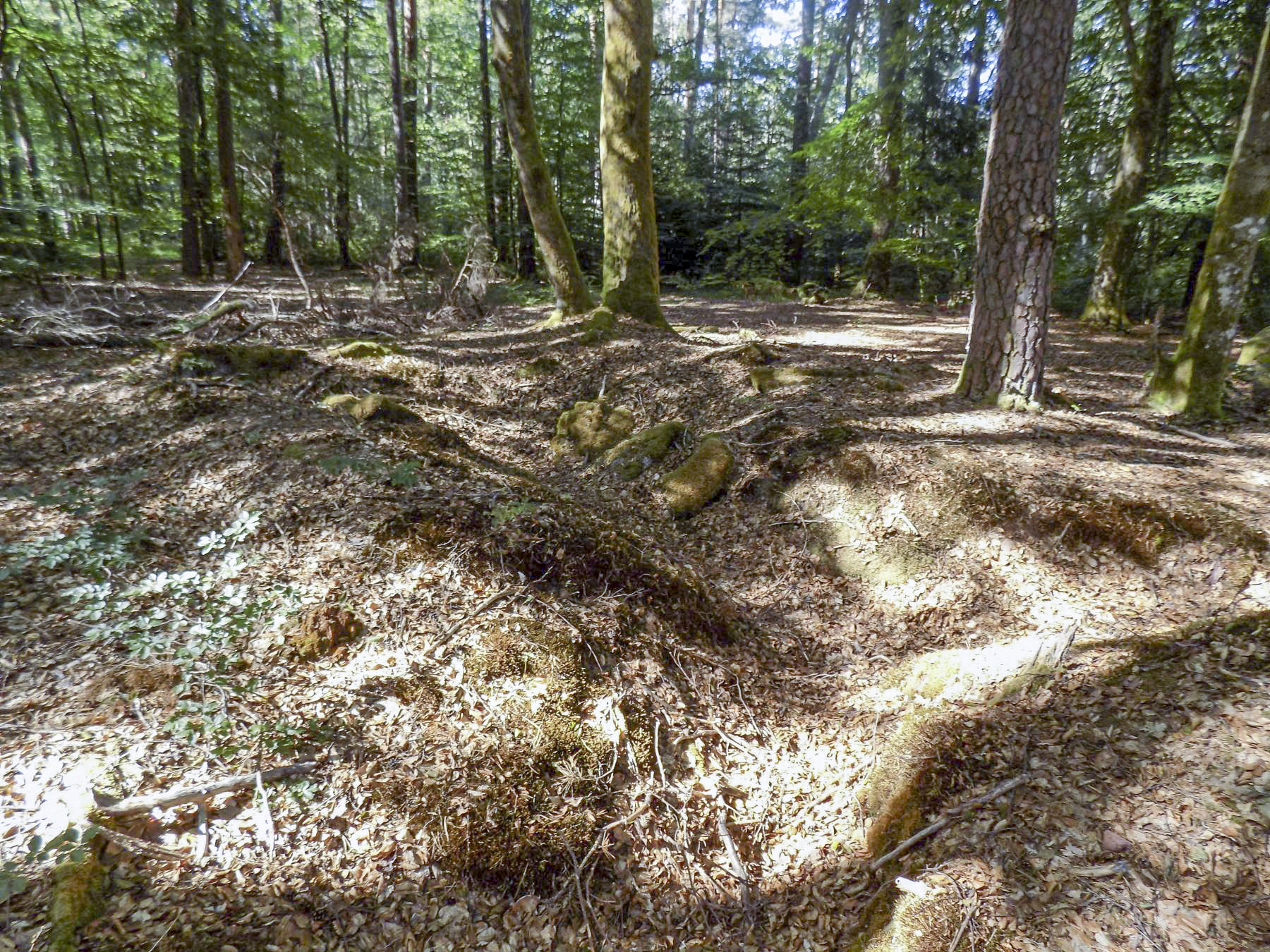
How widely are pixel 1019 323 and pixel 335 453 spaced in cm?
551

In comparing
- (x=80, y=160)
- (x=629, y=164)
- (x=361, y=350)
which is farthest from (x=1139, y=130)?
(x=80, y=160)

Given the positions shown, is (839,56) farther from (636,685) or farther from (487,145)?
(636,685)

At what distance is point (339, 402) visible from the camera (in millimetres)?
5910

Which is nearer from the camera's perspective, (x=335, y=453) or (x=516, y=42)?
(x=335, y=453)

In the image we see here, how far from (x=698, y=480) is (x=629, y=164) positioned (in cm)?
550

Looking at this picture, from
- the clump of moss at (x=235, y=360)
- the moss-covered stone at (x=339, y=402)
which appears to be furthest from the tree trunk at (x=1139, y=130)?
the clump of moss at (x=235, y=360)

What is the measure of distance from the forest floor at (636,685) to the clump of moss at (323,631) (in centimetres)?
2

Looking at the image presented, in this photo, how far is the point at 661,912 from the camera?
2.51 meters

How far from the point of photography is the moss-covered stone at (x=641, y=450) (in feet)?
19.2

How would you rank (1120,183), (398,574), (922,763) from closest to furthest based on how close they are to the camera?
1. (922,763)
2. (398,574)
3. (1120,183)

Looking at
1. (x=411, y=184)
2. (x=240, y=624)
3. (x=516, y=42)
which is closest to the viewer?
(x=240, y=624)

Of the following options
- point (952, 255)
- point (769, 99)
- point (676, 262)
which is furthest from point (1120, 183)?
point (769, 99)

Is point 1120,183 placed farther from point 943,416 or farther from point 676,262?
point 676,262

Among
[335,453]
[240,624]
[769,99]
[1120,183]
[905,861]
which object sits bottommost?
[905,861]
